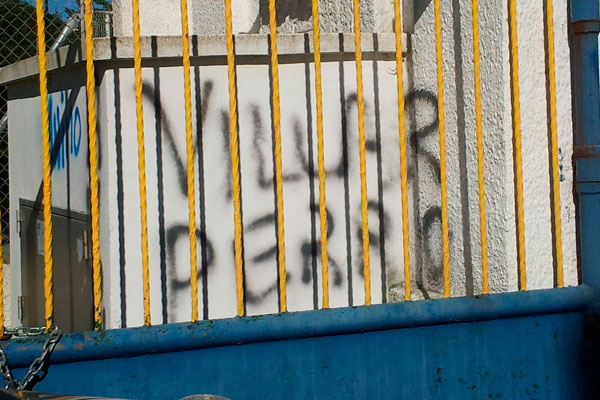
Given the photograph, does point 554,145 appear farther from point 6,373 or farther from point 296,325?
point 6,373

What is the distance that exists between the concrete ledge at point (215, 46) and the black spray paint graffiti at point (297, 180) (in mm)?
156

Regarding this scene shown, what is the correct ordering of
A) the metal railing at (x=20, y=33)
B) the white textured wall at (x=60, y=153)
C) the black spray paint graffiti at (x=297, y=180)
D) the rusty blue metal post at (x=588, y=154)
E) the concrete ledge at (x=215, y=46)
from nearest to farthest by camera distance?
the rusty blue metal post at (x=588, y=154) → the concrete ledge at (x=215, y=46) → the black spray paint graffiti at (x=297, y=180) → the white textured wall at (x=60, y=153) → the metal railing at (x=20, y=33)

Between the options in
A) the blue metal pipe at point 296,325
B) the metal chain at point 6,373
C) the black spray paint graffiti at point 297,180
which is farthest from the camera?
the black spray paint graffiti at point 297,180

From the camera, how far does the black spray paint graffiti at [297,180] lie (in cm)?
334

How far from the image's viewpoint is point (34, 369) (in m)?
2.44

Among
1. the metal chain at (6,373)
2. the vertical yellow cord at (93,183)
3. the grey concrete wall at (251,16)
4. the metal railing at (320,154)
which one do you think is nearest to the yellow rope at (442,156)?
the metal railing at (320,154)

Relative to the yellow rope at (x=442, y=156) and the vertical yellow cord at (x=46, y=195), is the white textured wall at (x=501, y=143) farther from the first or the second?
the vertical yellow cord at (x=46, y=195)

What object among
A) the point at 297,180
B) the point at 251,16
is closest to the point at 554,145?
the point at 297,180

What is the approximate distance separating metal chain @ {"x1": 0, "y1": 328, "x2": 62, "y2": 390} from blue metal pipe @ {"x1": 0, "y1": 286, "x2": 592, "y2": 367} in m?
0.02

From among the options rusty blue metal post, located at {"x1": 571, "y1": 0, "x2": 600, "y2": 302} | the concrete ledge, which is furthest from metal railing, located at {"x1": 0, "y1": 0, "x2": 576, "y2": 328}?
the concrete ledge

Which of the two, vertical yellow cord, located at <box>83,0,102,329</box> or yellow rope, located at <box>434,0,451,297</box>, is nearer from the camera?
vertical yellow cord, located at <box>83,0,102,329</box>

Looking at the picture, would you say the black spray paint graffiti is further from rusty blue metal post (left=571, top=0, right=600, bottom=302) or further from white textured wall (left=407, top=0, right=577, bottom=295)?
rusty blue metal post (left=571, top=0, right=600, bottom=302)

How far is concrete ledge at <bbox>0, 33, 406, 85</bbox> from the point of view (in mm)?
3186

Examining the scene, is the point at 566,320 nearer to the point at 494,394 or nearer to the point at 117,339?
the point at 494,394
